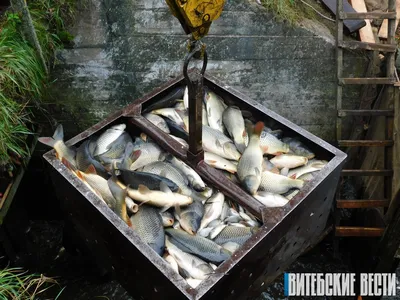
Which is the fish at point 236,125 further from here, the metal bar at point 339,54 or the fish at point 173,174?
the metal bar at point 339,54

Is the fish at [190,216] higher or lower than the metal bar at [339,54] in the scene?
lower

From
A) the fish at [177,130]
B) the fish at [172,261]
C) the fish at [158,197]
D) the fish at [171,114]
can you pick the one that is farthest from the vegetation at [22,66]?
the fish at [172,261]

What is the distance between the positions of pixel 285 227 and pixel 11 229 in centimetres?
343

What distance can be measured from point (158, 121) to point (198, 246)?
1.23 m

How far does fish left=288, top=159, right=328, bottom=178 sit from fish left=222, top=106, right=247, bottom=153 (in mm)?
434

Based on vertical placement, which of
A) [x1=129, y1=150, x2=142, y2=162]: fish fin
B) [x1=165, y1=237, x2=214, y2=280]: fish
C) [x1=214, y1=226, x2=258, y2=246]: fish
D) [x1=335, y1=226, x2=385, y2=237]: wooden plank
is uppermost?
[x1=129, y1=150, x2=142, y2=162]: fish fin

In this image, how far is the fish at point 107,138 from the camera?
3246mm

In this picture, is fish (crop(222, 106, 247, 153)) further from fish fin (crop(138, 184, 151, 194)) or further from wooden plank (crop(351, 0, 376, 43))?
wooden plank (crop(351, 0, 376, 43))

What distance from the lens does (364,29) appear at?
195 inches

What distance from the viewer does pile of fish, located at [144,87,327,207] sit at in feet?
9.71

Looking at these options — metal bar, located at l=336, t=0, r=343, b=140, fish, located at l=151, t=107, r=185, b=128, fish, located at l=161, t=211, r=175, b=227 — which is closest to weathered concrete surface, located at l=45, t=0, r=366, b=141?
metal bar, located at l=336, t=0, r=343, b=140

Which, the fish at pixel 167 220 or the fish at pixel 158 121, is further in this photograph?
the fish at pixel 158 121

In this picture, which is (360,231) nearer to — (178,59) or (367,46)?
(367,46)

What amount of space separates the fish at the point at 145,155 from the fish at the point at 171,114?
33 cm
